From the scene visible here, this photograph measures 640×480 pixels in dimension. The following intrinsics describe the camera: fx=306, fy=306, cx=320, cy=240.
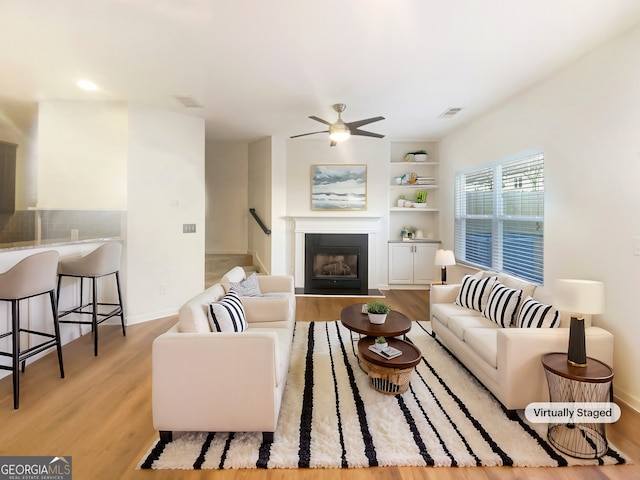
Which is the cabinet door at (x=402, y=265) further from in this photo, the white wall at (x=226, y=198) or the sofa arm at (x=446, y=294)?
the white wall at (x=226, y=198)

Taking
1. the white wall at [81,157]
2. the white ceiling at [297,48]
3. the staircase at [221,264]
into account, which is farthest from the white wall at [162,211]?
the staircase at [221,264]

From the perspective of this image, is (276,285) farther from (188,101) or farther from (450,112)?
→ (450,112)

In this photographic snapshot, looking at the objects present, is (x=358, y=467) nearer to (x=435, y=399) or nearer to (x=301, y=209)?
(x=435, y=399)

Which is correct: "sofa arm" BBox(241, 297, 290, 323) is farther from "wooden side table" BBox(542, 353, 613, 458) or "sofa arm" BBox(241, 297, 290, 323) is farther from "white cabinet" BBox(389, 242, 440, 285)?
"white cabinet" BBox(389, 242, 440, 285)

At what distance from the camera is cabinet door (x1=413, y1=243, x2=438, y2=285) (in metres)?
5.69

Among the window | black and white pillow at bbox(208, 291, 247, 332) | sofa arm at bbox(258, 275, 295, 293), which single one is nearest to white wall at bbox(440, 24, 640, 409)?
the window

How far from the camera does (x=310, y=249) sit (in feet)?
18.1

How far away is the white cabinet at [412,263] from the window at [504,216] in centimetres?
69

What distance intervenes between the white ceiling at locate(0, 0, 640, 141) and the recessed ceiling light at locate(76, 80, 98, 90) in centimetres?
8

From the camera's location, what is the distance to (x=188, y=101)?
3.71 m

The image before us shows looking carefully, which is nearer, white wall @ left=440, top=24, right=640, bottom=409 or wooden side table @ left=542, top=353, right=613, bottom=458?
wooden side table @ left=542, top=353, right=613, bottom=458

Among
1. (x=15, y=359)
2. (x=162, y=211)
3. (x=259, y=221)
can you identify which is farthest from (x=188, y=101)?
(x=15, y=359)

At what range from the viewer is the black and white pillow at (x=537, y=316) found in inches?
89.1

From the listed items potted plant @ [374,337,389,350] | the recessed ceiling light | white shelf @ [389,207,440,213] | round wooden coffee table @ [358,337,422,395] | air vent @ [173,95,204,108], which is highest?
air vent @ [173,95,204,108]
